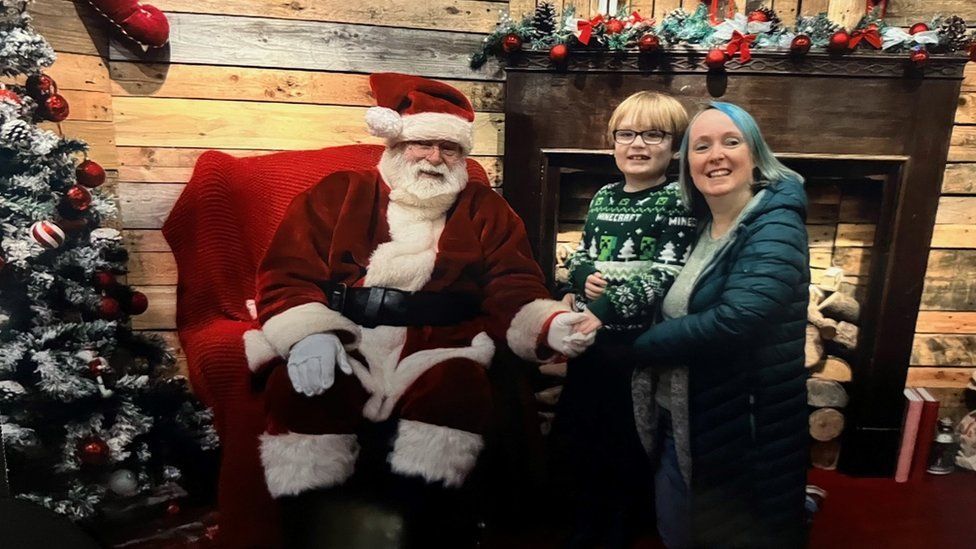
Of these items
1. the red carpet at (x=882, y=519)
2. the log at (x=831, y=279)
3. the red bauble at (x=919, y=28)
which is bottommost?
the red carpet at (x=882, y=519)

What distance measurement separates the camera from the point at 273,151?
1.50 meters

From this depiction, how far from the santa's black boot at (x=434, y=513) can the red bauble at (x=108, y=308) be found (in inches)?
32.0

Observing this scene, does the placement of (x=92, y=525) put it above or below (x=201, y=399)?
below

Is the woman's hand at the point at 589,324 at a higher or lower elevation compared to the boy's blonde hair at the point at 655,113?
lower

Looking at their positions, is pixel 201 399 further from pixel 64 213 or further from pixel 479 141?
pixel 479 141

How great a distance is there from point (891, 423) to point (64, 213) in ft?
7.26

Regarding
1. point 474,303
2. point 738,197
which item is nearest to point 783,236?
point 738,197

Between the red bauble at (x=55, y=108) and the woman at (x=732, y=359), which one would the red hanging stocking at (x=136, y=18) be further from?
the woman at (x=732, y=359)

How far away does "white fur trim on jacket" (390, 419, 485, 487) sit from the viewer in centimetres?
149

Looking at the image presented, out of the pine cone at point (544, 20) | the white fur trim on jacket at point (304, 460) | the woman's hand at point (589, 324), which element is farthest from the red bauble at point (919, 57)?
the white fur trim on jacket at point (304, 460)

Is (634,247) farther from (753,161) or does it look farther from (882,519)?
(882,519)

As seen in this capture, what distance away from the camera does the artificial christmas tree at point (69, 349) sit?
4.36ft

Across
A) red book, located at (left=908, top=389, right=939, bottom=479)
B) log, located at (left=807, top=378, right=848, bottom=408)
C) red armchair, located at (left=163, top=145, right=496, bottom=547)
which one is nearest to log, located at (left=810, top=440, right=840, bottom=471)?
log, located at (left=807, top=378, right=848, bottom=408)

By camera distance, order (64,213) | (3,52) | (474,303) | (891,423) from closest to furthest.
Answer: (3,52) → (64,213) → (474,303) → (891,423)
